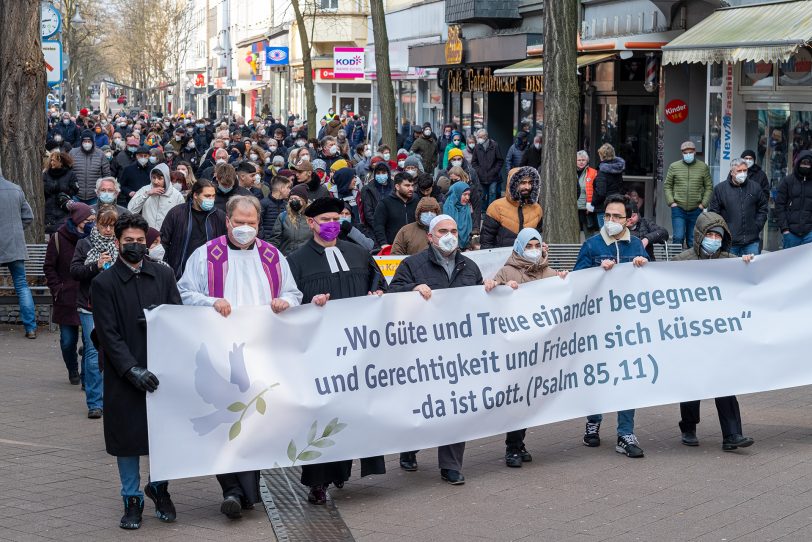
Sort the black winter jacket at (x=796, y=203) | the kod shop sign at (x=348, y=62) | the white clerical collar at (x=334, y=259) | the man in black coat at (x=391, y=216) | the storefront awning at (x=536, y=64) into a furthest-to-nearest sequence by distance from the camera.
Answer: the kod shop sign at (x=348, y=62) < the storefront awning at (x=536, y=64) < the black winter jacket at (x=796, y=203) < the man in black coat at (x=391, y=216) < the white clerical collar at (x=334, y=259)

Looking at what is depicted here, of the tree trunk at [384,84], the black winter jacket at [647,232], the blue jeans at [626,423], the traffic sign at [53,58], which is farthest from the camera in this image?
the tree trunk at [384,84]

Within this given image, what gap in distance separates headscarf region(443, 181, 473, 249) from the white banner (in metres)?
5.70

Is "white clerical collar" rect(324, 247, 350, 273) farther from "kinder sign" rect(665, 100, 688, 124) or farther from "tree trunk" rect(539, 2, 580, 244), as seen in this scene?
"kinder sign" rect(665, 100, 688, 124)

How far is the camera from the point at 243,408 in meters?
7.61

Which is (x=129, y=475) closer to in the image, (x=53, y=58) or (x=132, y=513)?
(x=132, y=513)

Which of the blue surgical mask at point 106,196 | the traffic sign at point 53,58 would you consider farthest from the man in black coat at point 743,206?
the traffic sign at point 53,58

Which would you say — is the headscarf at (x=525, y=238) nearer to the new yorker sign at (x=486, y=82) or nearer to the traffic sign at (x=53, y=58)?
the traffic sign at (x=53, y=58)

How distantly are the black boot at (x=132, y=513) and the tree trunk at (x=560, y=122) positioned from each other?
8.82 metres

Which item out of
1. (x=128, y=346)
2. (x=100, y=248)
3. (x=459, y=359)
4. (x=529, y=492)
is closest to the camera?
(x=128, y=346)

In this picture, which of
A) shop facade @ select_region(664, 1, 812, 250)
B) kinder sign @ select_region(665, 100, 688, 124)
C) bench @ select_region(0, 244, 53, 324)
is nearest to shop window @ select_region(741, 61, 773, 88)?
shop facade @ select_region(664, 1, 812, 250)

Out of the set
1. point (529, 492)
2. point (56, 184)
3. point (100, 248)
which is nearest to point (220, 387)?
point (529, 492)

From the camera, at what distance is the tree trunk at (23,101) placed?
620 inches

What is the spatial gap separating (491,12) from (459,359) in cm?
2485

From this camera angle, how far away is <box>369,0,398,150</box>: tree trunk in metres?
26.0
